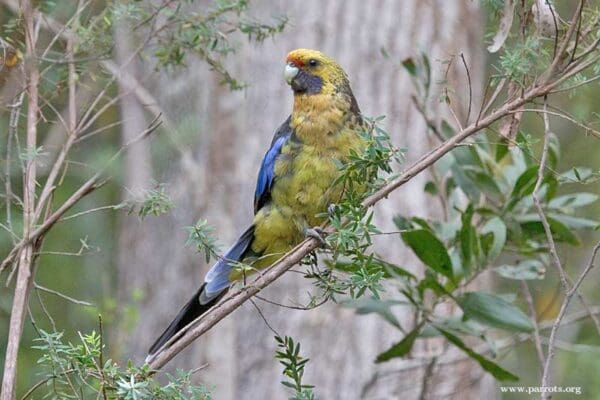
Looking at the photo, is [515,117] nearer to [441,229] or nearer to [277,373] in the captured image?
[441,229]

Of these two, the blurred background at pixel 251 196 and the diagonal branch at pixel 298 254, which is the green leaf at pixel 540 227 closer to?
the diagonal branch at pixel 298 254

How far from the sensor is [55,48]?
2.94m

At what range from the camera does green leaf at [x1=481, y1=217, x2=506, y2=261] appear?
9.49 feet

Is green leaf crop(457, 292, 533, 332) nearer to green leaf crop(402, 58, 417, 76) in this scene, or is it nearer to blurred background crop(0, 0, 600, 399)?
green leaf crop(402, 58, 417, 76)

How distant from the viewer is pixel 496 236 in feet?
9.54

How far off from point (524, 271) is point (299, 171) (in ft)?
2.57

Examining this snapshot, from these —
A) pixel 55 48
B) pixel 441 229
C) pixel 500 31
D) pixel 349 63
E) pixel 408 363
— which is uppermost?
pixel 349 63

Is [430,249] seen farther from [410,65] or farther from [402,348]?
[410,65]

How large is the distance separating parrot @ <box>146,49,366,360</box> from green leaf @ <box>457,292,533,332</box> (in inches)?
19.7

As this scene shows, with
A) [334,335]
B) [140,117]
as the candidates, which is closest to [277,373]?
[334,335]

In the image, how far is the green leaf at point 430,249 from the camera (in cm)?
277

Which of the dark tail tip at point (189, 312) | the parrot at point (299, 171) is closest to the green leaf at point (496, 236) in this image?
the parrot at point (299, 171)

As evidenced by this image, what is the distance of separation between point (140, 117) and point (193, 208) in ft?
1.81

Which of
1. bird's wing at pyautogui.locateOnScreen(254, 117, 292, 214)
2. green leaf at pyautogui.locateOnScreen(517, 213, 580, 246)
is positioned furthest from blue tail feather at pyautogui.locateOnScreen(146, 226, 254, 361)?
green leaf at pyautogui.locateOnScreen(517, 213, 580, 246)
